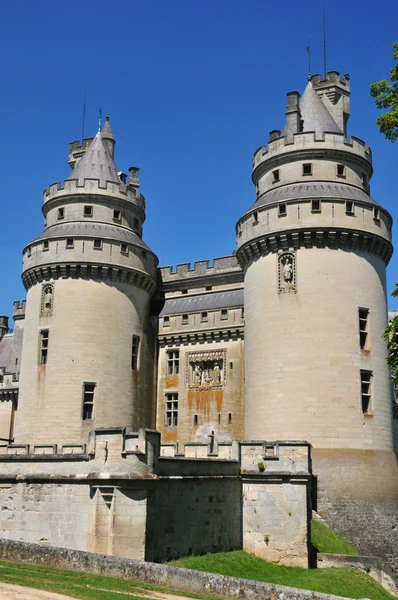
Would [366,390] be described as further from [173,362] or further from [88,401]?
[88,401]

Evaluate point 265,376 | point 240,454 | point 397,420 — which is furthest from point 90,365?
point 397,420

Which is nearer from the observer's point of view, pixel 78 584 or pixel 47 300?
pixel 78 584

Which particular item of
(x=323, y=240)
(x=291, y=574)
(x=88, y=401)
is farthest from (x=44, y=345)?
(x=291, y=574)

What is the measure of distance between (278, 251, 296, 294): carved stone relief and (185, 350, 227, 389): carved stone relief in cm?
696

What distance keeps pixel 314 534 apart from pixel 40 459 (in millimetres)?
11055

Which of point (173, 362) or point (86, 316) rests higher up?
point (86, 316)

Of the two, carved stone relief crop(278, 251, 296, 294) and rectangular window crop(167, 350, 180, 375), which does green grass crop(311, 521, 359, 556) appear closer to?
carved stone relief crop(278, 251, 296, 294)

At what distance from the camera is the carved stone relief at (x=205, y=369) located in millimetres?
37125

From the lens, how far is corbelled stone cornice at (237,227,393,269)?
102 feet

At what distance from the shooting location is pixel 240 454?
2586 centimetres

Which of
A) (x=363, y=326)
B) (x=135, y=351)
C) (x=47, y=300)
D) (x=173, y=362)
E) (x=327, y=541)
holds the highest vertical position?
(x=47, y=300)

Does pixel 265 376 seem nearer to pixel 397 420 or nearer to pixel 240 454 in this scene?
pixel 240 454

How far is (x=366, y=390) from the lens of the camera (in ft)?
99.8

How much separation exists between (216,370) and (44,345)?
9.26 metres
